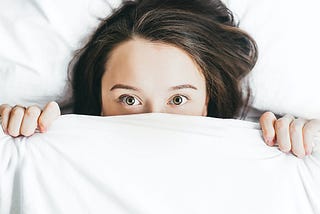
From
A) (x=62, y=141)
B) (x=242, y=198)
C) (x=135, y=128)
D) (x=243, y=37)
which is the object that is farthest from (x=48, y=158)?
(x=243, y=37)

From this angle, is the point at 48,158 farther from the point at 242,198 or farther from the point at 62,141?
the point at 242,198

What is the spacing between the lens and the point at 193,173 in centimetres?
87

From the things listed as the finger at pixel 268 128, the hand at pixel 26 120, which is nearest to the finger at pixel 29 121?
the hand at pixel 26 120

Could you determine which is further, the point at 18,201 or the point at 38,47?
the point at 38,47

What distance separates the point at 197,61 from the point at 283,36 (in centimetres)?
20

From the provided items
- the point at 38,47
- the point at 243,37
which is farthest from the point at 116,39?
the point at 243,37

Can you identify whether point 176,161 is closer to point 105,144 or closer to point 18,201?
point 105,144

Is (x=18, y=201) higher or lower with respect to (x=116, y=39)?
lower

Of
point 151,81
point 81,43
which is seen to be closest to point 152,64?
point 151,81

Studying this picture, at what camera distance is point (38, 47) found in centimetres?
112

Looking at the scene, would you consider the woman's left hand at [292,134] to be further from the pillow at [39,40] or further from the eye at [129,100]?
the pillow at [39,40]

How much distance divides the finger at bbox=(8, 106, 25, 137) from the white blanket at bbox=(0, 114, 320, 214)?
1 centimetres

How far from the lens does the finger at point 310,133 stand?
92 centimetres

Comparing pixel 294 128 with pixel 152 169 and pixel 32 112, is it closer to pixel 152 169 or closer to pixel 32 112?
pixel 152 169
